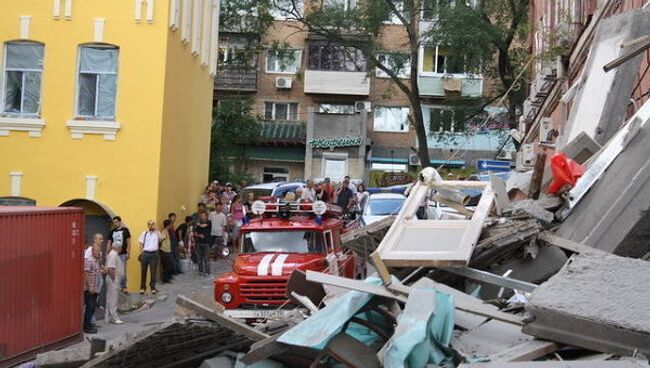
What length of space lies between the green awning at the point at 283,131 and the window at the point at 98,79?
20.2 metres

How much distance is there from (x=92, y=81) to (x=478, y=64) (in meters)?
14.0

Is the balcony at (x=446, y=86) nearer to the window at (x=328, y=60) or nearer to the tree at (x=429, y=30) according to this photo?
the window at (x=328, y=60)

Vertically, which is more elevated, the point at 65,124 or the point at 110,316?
the point at 65,124

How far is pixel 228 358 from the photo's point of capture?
23.2ft

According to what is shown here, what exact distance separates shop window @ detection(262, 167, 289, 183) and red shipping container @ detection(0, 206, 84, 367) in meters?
27.3

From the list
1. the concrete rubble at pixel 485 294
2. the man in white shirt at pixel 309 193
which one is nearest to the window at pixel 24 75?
the man in white shirt at pixel 309 193

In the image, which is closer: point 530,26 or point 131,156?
point 131,156

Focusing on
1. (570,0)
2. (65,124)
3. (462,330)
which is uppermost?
(570,0)

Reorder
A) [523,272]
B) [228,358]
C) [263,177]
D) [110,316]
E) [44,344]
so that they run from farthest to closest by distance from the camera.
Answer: [263,177] < [110,316] < [44,344] < [523,272] < [228,358]

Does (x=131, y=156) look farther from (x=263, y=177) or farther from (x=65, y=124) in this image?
(x=263, y=177)

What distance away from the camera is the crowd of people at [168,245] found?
1541 cm

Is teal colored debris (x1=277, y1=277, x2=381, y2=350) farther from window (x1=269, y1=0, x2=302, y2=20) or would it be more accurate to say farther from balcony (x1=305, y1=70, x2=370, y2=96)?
balcony (x1=305, y1=70, x2=370, y2=96)

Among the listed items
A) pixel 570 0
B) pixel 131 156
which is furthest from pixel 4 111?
pixel 570 0

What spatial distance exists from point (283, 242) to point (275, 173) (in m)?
27.6
